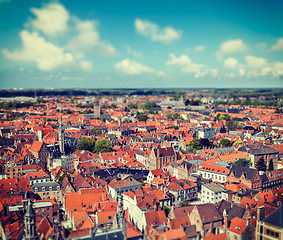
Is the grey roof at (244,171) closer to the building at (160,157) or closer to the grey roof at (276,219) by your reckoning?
the building at (160,157)

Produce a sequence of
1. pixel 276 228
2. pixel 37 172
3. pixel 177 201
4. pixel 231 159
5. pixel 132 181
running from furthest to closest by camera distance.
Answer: pixel 231 159 → pixel 37 172 → pixel 132 181 → pixel 177 201 → pixel 276 228

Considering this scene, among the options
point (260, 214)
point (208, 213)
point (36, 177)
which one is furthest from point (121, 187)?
point (260, 214)

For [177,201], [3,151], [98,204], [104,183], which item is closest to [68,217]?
[98,204]

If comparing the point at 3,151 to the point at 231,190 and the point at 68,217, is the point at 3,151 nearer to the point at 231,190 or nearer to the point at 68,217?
→ the point at 68,217

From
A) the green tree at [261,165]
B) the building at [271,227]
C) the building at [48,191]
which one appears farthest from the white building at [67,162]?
the building at [271,227]

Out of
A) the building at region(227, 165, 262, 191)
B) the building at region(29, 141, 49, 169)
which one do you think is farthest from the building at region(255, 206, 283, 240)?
the building at region(29, 141, 49, 169)
